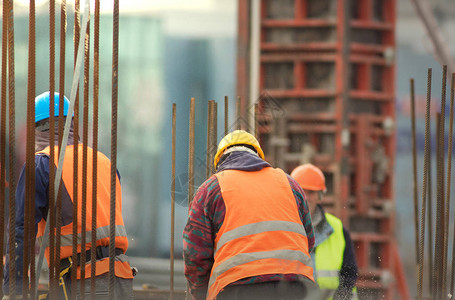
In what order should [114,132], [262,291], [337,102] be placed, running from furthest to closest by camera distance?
[337,102]
[114,132]
[262,291]

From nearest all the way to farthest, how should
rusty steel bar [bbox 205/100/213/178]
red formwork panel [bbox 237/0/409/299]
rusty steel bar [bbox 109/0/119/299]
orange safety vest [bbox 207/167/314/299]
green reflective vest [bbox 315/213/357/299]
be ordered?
1. orange safety vest [bbox 207/167/314/299]
2. rusty steel bar [bbox 109/0/119/299]
3. rusty steel bar [bbox 205/100/213/178]
4. green reflective vest [bbox 315/213/357/299]
5. red formwork panel [bbox 237/0/409/299]

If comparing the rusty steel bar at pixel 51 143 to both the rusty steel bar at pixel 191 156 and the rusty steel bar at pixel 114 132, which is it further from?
the rusty steel bar at pixel 191 156

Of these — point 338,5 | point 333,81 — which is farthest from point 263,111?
point 338,5

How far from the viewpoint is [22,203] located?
351cm

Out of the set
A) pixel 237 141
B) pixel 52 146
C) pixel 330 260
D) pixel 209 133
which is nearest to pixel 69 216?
pixel 52 146

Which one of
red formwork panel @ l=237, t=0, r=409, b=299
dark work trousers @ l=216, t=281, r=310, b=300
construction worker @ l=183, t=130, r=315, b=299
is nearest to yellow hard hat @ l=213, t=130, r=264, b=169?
construction worker @ l=183, t=130, r=315, b=299

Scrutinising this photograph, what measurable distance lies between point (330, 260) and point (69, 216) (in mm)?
2007

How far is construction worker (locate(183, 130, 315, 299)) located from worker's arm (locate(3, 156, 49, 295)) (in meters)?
0.79

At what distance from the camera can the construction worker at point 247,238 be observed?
325 centimetres

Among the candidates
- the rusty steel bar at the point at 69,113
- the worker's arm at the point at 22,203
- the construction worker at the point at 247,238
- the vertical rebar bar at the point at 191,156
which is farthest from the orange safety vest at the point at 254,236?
the vertical rebar bar at the point at 191,156

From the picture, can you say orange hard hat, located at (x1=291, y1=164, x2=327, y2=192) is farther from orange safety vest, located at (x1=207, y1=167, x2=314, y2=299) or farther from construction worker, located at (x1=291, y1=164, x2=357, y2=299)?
orange safety vest, located at (x1=207, y1=167, x2=314, y2=299)

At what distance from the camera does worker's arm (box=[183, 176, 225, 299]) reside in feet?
10.9

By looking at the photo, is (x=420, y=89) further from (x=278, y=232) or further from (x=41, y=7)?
(x=278, y=232)

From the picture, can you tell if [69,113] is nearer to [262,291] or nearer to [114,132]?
[114,132]
